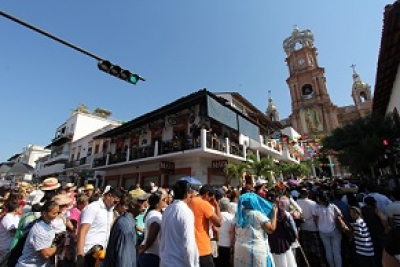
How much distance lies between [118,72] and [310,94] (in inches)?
1659

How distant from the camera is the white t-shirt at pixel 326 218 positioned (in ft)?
15.4

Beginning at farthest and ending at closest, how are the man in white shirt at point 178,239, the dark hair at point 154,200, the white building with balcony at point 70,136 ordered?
the white building with balcony at point 70,136, the dark hair at point 154,200, the man in white shirt at point 178,239

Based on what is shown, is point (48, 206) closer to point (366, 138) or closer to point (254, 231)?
point (254, 231)

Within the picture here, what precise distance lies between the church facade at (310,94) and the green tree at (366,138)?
82.1 ft

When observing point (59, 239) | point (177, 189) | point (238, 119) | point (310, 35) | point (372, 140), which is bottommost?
point (59, 239)

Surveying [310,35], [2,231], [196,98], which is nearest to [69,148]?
[196,98]

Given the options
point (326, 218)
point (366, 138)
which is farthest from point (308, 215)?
point (366, 138)

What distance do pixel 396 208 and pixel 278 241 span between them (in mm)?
2390

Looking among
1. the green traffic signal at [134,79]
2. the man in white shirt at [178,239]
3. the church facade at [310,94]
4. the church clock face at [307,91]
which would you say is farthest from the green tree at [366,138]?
the church clock face at [307,91]

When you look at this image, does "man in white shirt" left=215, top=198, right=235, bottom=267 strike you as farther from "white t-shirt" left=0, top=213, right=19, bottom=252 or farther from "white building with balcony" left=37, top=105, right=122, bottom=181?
"white building with balcony" left=37, top=105, right=122, bottom=181

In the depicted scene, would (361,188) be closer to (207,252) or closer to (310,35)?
(207,252)

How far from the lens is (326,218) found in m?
4.75

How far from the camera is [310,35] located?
44.1 m

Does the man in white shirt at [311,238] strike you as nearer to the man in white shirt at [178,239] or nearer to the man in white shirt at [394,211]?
the man in white shirt at [394,211]
